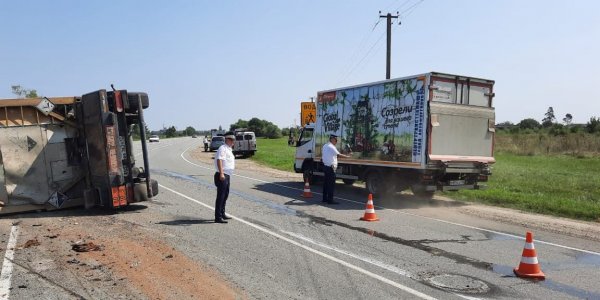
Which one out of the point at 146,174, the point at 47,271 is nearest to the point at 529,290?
the point at 47,271

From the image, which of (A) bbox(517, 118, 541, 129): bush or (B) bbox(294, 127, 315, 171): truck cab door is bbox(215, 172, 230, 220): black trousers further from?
(A) bbox(517, 118, 541, 129): bush

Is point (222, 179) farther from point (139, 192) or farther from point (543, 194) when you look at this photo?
point (543, 194)

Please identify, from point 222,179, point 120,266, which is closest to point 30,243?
point 120,266

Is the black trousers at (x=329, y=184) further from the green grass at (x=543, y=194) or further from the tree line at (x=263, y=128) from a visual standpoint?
the tree line at (x=263, y=128)

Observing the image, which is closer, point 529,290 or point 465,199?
point 529,290

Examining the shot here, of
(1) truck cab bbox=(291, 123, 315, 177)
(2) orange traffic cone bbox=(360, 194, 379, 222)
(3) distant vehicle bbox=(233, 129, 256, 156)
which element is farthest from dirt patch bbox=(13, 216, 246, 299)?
(3) distant vehicle bbox=(233, 129, 256, 156)

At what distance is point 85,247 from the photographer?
23.7 feet

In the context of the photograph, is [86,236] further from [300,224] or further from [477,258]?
[477,258]

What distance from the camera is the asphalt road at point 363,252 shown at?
18.6 ft

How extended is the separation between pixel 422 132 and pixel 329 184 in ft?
9.17

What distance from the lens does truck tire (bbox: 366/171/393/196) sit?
46.6ft

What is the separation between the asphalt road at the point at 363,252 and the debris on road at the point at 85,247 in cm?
108

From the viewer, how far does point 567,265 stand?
23.1 feet

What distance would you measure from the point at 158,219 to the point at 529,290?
22.7ft
